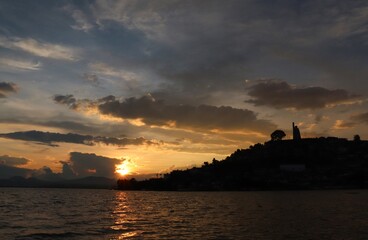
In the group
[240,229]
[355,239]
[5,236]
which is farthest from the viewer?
[240,229]

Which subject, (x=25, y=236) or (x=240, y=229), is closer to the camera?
(x=25, y=236)

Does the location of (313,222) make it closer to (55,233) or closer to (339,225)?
(339,225)

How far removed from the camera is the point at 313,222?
93.9 metres

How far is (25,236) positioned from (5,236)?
141 inches

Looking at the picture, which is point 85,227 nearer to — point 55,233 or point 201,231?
point 55,233

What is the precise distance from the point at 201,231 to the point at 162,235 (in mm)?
8921

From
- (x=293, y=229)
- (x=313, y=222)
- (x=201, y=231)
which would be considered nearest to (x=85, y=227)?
(x=201, y=231)

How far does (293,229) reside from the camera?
3187 inches

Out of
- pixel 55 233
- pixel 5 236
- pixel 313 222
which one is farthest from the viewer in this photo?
pixel 313 222

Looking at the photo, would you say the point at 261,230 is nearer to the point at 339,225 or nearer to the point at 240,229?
the point at 240,229

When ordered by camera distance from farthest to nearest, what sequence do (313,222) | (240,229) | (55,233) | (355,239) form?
(313,222)
(240,229)
(55,233)
(355,239)

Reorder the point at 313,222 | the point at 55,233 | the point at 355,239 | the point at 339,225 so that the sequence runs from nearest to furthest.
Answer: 1. the point at 355,239
2. the point at 55,233
3. the point at 339,225
4. the point at 313,222

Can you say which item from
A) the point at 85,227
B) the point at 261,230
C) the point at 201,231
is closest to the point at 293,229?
the point at 261,230

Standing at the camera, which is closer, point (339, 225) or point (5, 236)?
point (5, 236)
